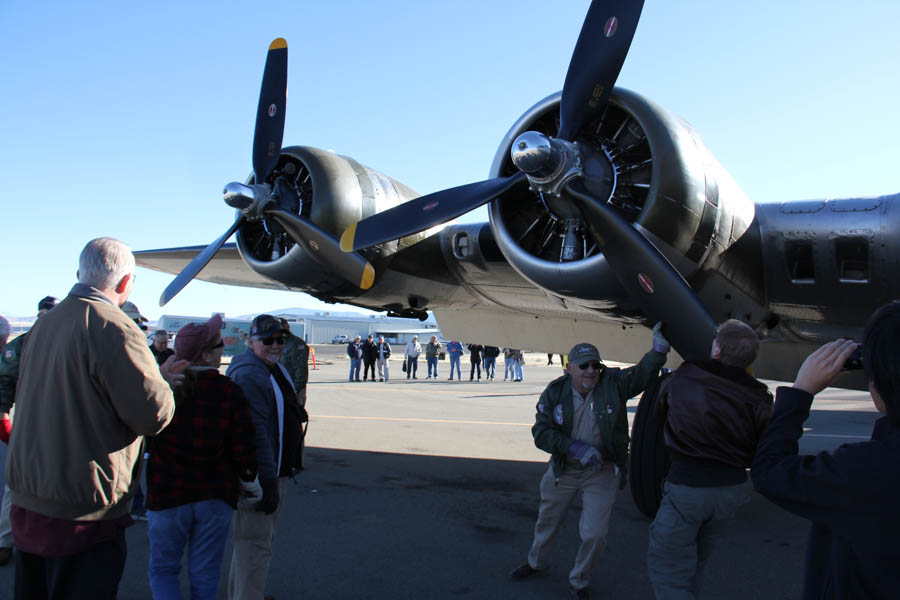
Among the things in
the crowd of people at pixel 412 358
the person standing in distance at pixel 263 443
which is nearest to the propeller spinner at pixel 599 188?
the person standing in distance at pixel 263 443

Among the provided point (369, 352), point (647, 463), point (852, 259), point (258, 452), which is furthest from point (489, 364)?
point (258, 452)

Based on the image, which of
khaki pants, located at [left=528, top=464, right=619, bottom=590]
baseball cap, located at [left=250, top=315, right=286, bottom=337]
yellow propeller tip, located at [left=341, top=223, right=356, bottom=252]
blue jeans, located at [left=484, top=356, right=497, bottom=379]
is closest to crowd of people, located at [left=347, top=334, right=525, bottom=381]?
blue jeans, located at [left=484, top=356, right=497, bottom=379]

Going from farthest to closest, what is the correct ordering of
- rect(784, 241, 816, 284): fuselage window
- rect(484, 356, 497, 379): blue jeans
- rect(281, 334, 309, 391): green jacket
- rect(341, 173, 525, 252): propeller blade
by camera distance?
rect(484, 356, 497, 379): blue jeans < rect(281, 334, 309, 391): green jacket < rect(341, 173, 525, 252): propeller blade < rect(784, 241, 816, 284): fuselage window

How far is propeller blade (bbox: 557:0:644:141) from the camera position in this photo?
4328mm

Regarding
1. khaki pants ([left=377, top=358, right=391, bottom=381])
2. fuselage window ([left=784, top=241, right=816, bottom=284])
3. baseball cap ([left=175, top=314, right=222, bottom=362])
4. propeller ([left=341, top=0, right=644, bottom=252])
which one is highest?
propeller ([left=341, top=0, right=644, bottom=252])

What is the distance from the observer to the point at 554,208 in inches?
177

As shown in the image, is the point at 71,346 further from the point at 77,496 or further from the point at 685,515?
the point at 685,515

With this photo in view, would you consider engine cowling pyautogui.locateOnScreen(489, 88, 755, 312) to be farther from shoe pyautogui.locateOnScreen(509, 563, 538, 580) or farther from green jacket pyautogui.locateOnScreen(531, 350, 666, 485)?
shoe pyautogui.locateOnScreen(509, 563, 538, 580)

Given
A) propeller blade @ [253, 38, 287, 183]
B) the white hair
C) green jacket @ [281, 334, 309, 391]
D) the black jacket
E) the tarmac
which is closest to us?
the white hair

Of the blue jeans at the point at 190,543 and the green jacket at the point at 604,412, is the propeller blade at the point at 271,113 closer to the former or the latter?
the green jacket at the point at 604,412

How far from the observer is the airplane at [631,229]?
13.5ft

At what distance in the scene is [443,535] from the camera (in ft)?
14.7

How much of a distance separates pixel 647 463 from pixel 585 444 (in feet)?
5.36

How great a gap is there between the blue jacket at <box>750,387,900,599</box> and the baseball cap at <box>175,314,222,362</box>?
2176 millimetres
